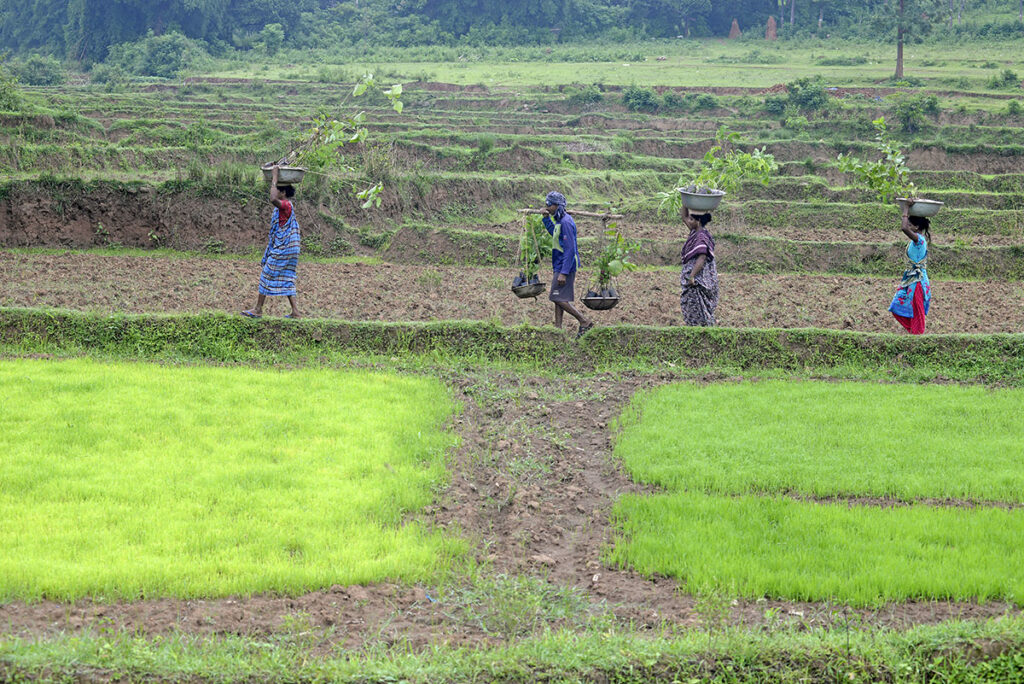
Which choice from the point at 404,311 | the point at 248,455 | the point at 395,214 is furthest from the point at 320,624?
the point at 395,214

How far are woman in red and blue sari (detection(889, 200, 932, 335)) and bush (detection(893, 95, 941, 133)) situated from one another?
22.7m

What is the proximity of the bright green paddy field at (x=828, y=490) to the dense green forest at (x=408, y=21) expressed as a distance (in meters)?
51.5

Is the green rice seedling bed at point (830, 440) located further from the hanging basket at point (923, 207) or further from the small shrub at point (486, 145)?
the small shrub at point (486, 145)

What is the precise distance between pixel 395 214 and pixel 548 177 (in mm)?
5261

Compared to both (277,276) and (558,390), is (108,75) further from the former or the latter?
(558,390)

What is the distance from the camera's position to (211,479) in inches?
277

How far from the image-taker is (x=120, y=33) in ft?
194

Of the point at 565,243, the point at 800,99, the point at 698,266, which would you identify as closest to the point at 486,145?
the point at 565,243

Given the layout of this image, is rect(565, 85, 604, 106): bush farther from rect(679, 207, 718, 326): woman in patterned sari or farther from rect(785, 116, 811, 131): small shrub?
rect(679, 207, 718, 326): woman in patterned sari

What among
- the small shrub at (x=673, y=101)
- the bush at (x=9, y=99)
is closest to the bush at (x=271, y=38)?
the small shrub at (x=673, y=101)

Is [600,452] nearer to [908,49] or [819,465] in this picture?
[819,465]

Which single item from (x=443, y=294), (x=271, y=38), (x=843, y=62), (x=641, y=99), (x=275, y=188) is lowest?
(x=443, y=294)

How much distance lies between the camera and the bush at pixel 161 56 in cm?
5125

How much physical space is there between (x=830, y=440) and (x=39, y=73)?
158 feet
